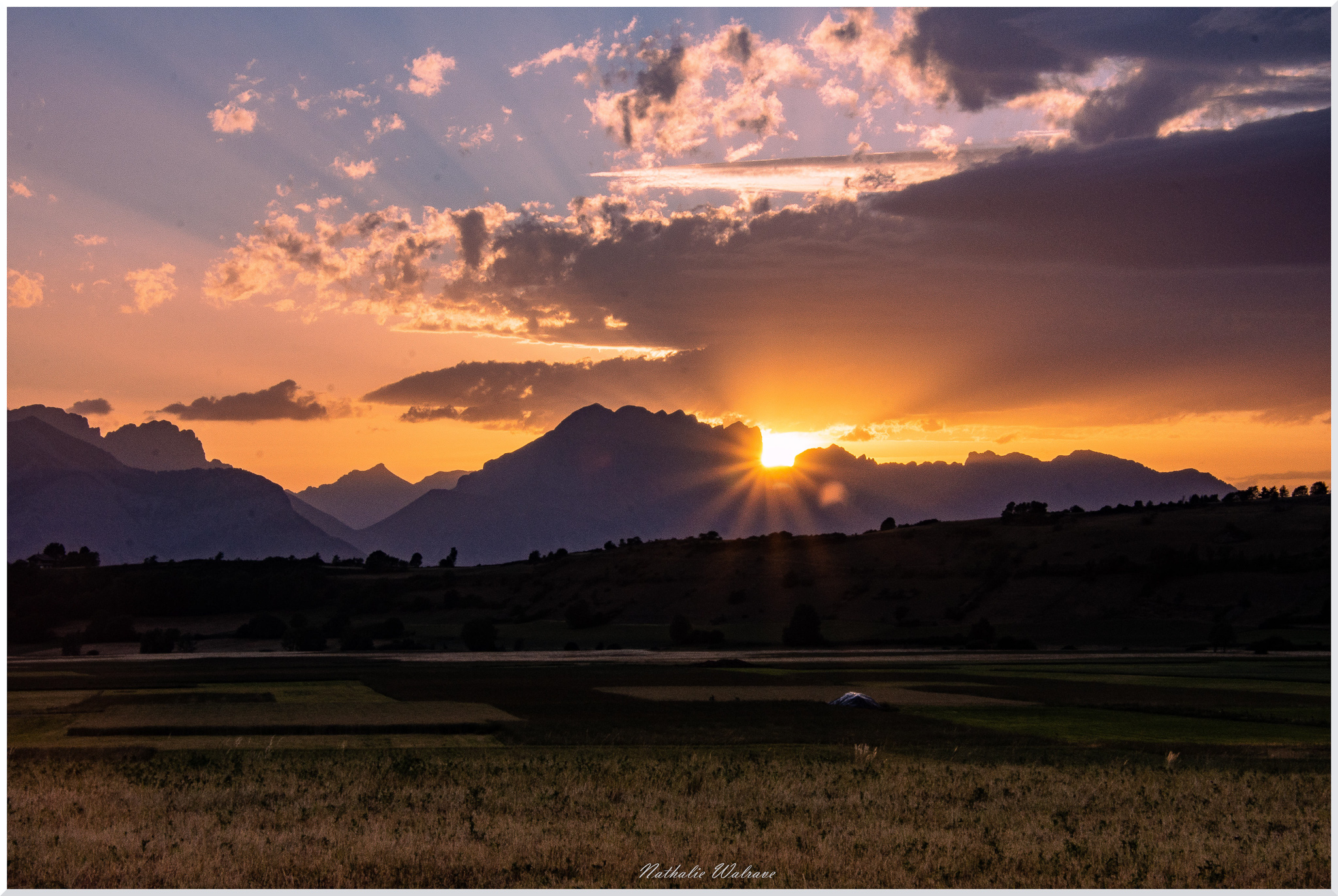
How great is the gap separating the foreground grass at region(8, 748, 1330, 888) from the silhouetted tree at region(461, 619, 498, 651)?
134979 mm

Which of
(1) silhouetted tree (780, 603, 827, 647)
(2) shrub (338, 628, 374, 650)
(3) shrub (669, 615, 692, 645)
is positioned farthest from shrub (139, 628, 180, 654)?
(1) silhouetted tree (780, 603, 827, 647)

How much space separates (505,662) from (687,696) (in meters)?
58.2

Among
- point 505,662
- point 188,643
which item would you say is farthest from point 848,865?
point 188,643

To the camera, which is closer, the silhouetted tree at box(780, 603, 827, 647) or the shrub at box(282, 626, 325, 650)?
the silhouetted tree at box(780, 603, 827, 647)

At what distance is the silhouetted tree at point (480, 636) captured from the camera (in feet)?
580

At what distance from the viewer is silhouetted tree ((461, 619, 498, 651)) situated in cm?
17689

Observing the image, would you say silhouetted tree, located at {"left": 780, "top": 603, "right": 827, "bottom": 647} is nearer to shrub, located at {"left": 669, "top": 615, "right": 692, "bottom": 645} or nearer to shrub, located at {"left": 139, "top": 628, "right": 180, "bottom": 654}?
shrub, located at {"left": 669, "top": 615, "right": 692, "bottom": 645}

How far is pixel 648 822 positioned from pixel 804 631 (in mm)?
146575

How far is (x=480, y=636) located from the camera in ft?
586

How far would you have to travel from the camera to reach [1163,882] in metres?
24.2

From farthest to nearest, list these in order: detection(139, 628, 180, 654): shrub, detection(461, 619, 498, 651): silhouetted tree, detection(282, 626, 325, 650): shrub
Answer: detection(282, 626, 325, 650): shrub < detection(461, 619, 498, 651): silhouetted tree < detection(139, 628, 180, 654): shrub

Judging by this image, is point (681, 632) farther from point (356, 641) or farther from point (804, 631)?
point (356, 641)

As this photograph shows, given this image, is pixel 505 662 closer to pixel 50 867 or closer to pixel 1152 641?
pixel 1152 641

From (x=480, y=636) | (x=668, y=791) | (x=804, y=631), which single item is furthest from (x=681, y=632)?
(x=668, y=791)
